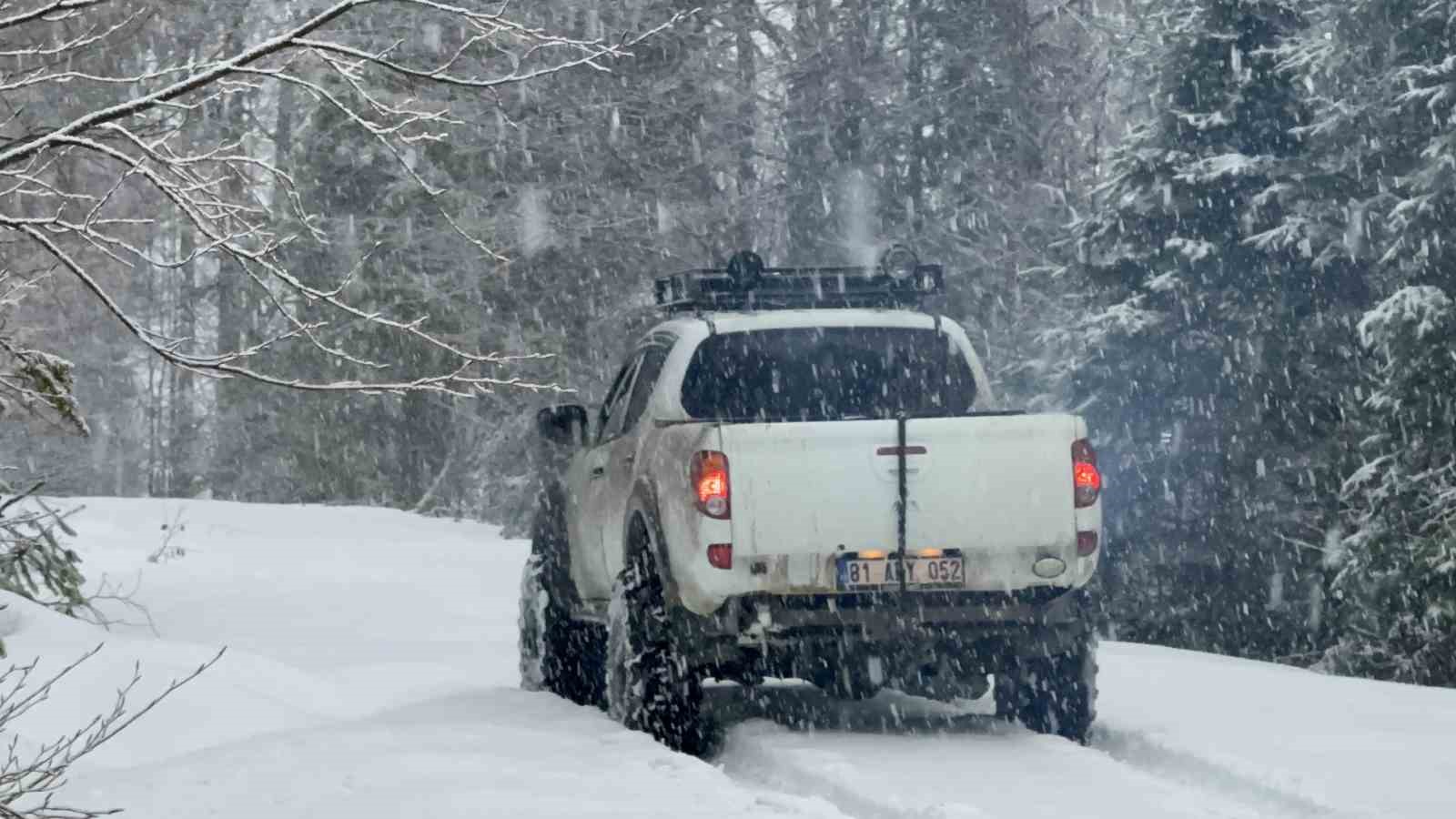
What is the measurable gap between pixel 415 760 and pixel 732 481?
5.63 ft

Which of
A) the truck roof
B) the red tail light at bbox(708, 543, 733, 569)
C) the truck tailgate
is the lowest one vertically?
the red tail light at bbox(708, 543, 733, 569)

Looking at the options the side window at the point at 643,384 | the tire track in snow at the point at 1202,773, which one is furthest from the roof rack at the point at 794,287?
the tire track in snow at the point at 1202,773

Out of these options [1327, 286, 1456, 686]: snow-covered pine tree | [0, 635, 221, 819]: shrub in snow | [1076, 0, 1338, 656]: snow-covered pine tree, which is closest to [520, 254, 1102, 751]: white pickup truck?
[0, 635, 221, 819]: shrub in snow

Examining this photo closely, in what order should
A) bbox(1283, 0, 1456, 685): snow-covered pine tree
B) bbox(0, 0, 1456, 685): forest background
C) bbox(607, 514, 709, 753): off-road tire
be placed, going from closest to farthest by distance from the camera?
bbox(607, 514, 709, 753): off-road tire
bbox(1283, 0, 1456, 685): snow-covered pine tree
bbox(0, 0, 1456, 685): forest background

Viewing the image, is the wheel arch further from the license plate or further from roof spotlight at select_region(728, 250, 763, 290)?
roof spotlight at select_region(728, 250, 763, 290)

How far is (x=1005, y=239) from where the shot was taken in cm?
3309

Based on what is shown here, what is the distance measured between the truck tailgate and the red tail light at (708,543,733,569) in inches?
1.5

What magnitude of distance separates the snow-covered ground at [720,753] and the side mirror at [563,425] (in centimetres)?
139

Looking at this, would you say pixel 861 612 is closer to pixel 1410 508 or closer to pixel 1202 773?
pixel 1202 773

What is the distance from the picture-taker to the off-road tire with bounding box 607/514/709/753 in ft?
Answer: 28.8

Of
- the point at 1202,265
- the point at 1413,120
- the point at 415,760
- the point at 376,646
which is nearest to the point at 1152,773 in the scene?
the point at 415,760

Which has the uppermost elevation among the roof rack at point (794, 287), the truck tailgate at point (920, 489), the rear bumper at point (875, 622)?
the roof rack at point (794, 287)

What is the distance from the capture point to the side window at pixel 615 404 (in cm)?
1086

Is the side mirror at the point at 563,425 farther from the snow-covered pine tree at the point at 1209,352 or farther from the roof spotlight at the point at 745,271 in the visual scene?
the snow-covered pine tree at the point at 1209,352
